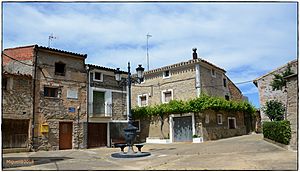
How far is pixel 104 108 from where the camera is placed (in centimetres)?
1891

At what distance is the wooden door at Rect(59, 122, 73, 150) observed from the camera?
54.9ft

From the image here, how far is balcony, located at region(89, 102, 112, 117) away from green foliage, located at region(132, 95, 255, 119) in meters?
3.60

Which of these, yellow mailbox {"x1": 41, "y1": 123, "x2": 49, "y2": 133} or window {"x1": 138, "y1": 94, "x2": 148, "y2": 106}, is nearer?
yellow mailbox {"x1": 41, "y1": 123, "x2": 49, "y2": 133}

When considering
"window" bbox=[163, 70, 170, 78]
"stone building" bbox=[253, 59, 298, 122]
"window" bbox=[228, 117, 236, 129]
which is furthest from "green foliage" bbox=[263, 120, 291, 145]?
"window" bbox=[163, 70, 170, 78]

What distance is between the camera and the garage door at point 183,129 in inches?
767

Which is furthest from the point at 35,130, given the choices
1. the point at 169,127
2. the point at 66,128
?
the point at 169,127

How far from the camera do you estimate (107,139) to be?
18875mm

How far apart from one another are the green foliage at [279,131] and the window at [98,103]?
9.97 metres

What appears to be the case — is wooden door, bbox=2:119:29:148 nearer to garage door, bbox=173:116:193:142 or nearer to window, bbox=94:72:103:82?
window, bbox=94:72:103:82

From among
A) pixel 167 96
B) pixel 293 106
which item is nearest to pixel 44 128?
pixel 167 96

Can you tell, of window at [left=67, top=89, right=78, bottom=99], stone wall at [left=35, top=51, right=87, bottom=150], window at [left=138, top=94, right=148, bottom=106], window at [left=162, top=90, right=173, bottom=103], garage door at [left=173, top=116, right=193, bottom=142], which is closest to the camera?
stone wall at [left=35, top=51, right=87, bottom=150]

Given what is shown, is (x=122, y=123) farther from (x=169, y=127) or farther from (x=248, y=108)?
(x=248, y=108)

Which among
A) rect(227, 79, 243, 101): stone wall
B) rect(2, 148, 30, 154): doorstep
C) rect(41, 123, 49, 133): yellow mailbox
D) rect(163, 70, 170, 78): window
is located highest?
rect(163, 70, 170, 78): window

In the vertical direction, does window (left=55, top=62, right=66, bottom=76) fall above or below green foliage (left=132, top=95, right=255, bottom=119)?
above
